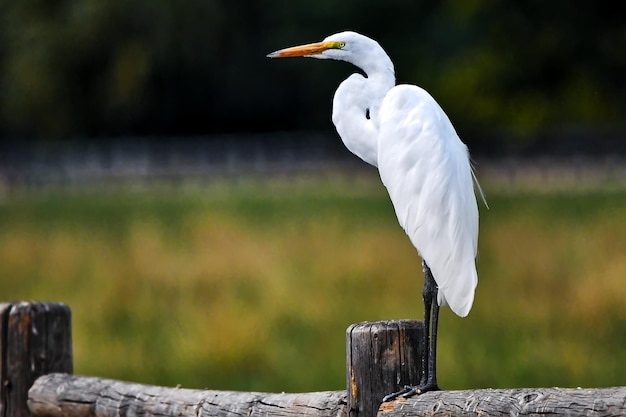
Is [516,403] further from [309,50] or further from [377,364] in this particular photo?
[309,50]

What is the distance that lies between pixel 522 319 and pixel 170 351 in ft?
7.74

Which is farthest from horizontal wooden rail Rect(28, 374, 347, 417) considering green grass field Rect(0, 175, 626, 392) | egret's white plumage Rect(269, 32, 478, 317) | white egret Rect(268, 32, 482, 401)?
green grass field Rect(0, 175, 626, 392)

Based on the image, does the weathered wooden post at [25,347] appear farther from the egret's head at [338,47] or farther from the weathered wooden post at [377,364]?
the weathered wooden post at [377,364]

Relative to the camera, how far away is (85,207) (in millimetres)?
16625

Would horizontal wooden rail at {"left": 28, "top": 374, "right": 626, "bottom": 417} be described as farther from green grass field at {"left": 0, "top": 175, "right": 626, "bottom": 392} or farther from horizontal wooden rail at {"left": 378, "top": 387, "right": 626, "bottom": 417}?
green grass field at {"left": 0, "top": 175, "right": 626, "bottom": 392}

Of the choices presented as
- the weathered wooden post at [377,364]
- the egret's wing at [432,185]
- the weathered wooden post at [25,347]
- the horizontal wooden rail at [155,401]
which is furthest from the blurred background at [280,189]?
the weathered wooden post at [377,364]

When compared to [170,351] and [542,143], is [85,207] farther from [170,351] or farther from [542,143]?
[170,351]

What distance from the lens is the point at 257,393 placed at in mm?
2840

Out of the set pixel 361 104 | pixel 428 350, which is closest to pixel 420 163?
pixel 361 104

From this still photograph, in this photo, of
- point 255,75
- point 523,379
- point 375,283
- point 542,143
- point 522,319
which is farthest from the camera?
point 255,75

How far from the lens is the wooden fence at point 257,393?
219cm

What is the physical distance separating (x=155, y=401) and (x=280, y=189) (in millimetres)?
14759

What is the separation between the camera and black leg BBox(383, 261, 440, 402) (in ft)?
8.17

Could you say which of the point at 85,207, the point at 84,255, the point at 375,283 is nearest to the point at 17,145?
the point at 85,207
